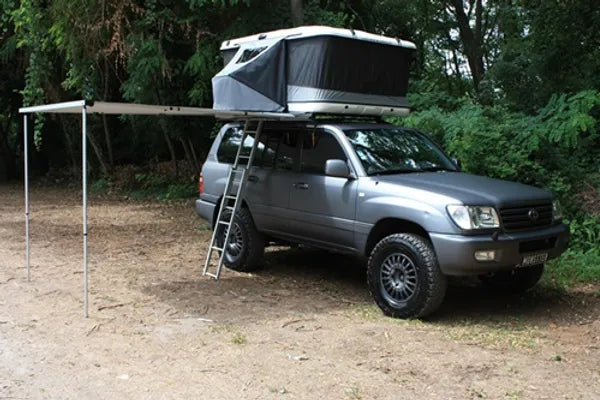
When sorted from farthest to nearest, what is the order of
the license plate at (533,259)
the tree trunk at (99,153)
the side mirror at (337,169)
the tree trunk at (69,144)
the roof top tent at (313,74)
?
1. the tree trunk at (69,144)
2. the tree trunk at (99,153)
3. the roof top tent at (313,74)
4. the side mirror at (337,169)
5. the license plate at (533,259)

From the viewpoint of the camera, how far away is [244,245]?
8344 mm

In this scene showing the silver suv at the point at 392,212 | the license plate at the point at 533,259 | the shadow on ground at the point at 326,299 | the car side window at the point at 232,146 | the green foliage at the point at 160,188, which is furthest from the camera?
the green foliage at the point at 160,188

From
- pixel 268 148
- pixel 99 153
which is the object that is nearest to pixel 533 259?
pixel 268 148

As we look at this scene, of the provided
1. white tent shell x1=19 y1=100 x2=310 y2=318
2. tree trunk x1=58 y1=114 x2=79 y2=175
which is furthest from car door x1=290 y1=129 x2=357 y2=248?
tree trunk x1=58 y1=114 x2=79 y2=175

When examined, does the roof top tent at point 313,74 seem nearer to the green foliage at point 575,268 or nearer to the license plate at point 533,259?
the license plate at point 533,259

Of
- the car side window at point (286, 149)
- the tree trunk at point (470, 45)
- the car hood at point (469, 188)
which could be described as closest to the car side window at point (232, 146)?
the car side window at point (286, 149)

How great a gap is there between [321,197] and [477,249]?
2.03m

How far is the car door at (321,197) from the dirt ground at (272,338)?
0.74 meters

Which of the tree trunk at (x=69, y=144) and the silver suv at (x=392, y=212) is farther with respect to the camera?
the tree trunk at (x=69, y=144)

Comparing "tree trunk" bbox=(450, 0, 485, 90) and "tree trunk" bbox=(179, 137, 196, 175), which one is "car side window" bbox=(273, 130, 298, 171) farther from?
"tree trunk" bbox=(450, 0, 485, 90)

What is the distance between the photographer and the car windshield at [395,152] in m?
7.07

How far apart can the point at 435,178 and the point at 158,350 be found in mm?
3255

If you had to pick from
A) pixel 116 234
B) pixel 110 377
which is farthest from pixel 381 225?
pixel 116 234

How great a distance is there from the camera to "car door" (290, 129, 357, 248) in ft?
22.9
